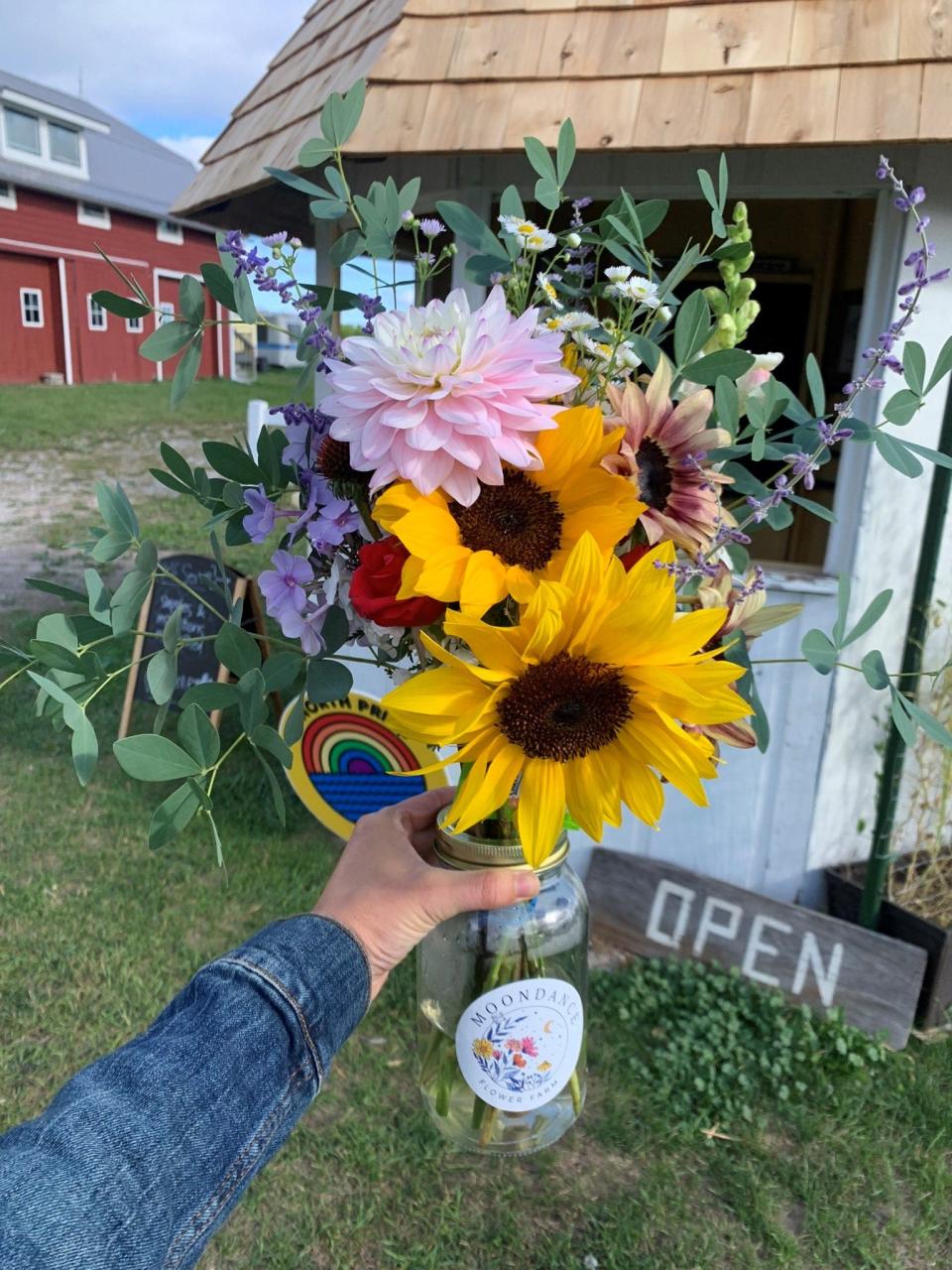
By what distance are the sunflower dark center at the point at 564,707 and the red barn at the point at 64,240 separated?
68.5 ft

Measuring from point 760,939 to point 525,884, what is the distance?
7.40 ft

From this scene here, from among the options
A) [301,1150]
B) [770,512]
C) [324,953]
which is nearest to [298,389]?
[770,512]

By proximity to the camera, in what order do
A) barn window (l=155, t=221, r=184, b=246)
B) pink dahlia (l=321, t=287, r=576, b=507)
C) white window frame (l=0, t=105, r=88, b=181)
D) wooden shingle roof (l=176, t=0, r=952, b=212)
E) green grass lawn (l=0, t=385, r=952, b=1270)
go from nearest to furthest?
pink dahlia (l=321, t=287, r=576, b=507) → green grass lawn (l=0, t=385, r=952, b=1270) → wooden shingle roof (l=176, t=0, r=952, b=212) → white window frame (l=0, t=105, r=88, b=181) → barn window (l=155, t=221, r=184, b=246)

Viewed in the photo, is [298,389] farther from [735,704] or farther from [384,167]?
[384,167]

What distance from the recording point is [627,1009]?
3.01 metres

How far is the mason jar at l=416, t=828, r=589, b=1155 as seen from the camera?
1197mm

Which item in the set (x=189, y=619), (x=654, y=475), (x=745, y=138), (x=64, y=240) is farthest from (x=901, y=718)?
(x=64, y=240)

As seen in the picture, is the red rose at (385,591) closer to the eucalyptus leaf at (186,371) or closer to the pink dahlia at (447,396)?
the pink dahlia at (447,396)

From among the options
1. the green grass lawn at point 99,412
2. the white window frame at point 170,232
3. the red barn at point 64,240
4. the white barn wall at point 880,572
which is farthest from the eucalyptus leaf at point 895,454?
the white window frame at point 170,232

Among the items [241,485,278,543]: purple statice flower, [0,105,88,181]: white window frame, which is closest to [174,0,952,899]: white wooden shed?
[241,485,278,543]: purple statice flower

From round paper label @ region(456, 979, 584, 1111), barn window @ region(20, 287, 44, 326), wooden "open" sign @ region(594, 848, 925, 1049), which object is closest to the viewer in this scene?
round paper label @ region(456, 979, 584, 1111)

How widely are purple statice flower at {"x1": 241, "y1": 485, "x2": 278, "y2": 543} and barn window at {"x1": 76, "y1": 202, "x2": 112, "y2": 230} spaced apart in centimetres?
2510

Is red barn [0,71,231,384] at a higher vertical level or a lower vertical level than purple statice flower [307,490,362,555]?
higher

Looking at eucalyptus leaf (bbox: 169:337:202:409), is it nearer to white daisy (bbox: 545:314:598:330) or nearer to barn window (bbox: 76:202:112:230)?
white daisy (bbox: 545:314:598:330)
